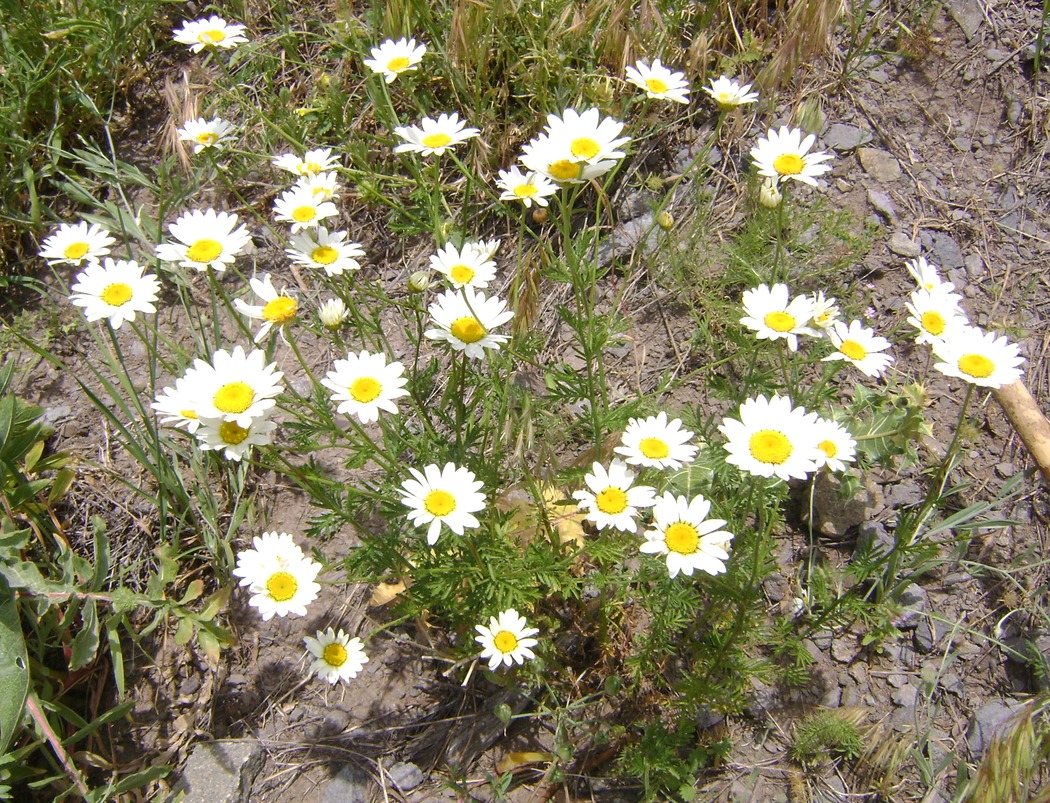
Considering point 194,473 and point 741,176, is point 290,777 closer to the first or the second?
point 194,473

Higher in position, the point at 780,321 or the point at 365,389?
the point at 780,321

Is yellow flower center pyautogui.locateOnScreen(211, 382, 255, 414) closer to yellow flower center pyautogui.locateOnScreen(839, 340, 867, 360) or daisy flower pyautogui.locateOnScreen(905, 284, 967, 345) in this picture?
yellow flower center pyautogui.locateOnScreen(839, 340, 867, 360)

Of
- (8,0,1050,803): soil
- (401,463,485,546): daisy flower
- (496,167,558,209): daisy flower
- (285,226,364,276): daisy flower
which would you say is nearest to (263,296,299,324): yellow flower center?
Answer: (285,226,364,276): daisy flower

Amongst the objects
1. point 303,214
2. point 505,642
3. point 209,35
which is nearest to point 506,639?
point 505,642

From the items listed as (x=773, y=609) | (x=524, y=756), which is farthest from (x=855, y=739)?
(x=524, y=756)

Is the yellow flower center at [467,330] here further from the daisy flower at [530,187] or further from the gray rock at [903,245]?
the gray rock at [903,245]

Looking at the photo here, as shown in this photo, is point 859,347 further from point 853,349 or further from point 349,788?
point 349,788
